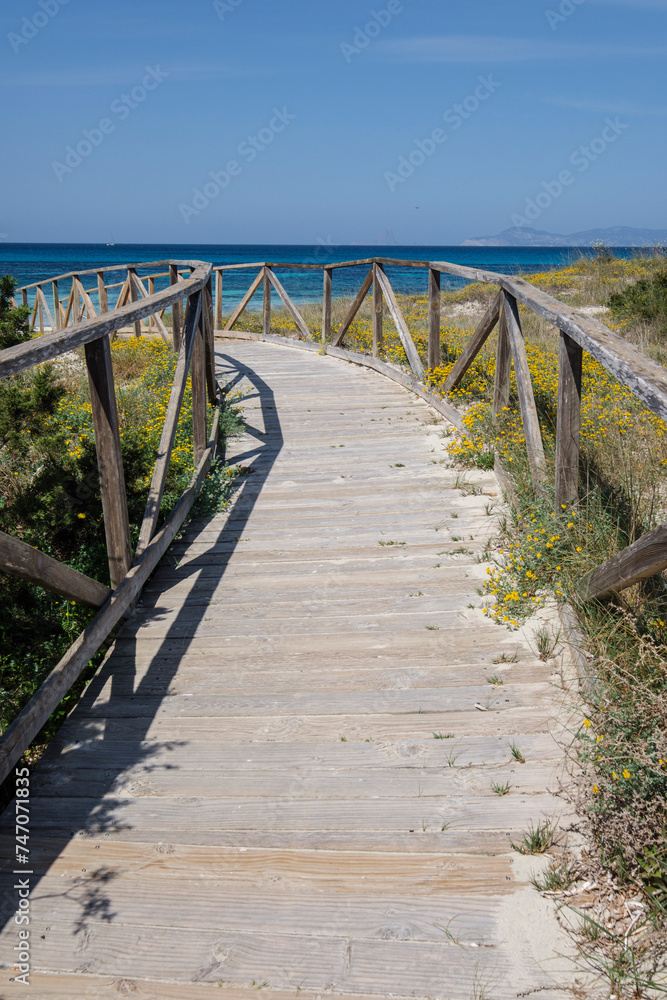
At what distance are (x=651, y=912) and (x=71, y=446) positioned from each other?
173 inches

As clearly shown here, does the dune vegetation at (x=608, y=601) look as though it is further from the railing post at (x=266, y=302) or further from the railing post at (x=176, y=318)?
the railing post at (x=266, y=302)

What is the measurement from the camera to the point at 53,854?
216 centimetres

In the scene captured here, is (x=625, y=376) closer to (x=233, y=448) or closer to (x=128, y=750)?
(x=128, y=750)

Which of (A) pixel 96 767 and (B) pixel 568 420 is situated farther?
(B) pixel 568 420

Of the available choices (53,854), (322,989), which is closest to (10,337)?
(53,854)

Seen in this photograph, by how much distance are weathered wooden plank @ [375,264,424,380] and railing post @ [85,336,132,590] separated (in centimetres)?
479

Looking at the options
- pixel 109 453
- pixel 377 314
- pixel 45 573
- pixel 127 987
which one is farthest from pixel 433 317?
pixel 127 987

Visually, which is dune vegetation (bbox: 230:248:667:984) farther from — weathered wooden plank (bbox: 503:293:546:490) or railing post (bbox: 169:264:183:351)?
railing post (bbox: 169:264:183:351)

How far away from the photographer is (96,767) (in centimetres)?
254

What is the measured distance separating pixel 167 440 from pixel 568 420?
2107mm

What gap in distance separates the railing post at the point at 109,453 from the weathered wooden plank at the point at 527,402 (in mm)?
2119

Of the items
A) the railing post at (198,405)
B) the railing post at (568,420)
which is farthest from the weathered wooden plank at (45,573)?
the railing post at (198,405)

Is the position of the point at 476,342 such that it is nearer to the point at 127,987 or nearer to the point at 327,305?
the point at 127,987

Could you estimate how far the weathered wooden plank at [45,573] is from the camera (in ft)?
7.47
